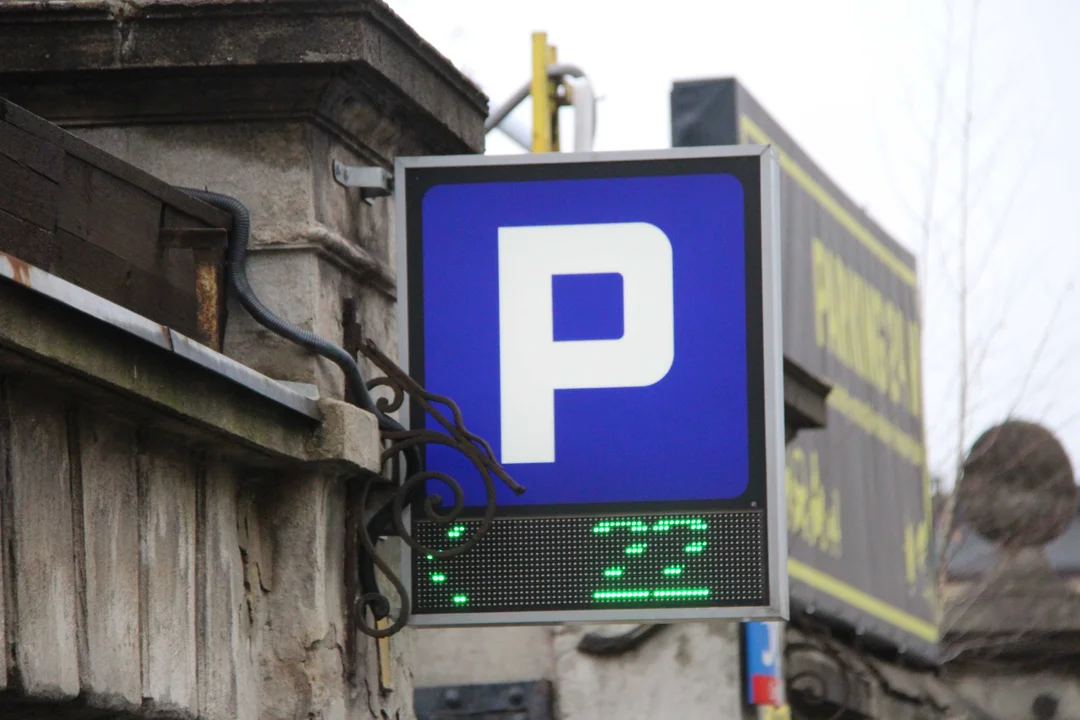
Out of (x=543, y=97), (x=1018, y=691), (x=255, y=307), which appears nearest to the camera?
(x=255, y=307)

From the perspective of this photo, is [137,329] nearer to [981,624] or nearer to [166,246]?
[166,246]

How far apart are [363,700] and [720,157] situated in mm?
1689

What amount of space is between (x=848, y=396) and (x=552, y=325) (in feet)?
29.1

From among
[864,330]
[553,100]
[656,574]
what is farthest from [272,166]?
[864,330]

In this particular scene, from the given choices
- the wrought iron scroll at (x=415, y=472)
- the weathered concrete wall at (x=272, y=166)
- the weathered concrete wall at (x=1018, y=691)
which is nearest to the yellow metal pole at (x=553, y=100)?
the weathered concrete wall at (x=272, y=166)

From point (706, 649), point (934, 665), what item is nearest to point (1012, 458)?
point (934, 665)

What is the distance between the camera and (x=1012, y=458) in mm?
17750

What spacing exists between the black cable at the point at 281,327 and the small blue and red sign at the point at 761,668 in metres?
6.05

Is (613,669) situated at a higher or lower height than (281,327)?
lower

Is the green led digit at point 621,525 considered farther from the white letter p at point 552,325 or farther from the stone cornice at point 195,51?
the stone cornice at point 195,51

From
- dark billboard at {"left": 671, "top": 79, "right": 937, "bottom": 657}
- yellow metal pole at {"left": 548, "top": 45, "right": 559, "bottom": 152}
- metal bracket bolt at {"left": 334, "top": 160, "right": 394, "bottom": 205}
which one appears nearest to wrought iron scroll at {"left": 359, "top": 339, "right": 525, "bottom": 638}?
metal bracket bolt at {"left": 334, "top": 160, "right": 394, "bottom": 205}

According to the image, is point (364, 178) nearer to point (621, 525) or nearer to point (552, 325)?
point (552, 325)

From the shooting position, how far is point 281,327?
187 inches

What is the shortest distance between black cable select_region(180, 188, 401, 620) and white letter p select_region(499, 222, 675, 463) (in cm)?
34
